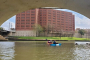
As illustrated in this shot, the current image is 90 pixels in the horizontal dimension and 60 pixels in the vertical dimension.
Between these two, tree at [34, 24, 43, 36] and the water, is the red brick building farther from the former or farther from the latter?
the water

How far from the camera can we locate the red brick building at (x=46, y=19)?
182 feet

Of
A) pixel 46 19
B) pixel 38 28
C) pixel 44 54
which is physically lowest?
pixel 44 54

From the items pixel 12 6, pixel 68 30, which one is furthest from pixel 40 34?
pixel 12 6

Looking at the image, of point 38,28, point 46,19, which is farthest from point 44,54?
point 46,19

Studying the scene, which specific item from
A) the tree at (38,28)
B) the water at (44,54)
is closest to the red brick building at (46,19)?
the tree at (38,28)

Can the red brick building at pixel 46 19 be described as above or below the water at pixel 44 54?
above

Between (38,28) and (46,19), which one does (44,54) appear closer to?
(38,28)

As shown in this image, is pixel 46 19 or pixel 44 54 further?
pixel 46 19

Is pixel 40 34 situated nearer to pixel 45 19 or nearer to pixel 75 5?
pixel 45 19

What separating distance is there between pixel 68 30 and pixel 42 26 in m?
16.7

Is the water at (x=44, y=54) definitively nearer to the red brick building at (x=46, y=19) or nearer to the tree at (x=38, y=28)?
the tree at (x=38, y=28)

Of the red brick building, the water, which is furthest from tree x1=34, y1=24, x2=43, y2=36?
the water

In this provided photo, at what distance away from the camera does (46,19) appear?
60.2 meters

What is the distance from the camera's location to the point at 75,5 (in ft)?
12.5
